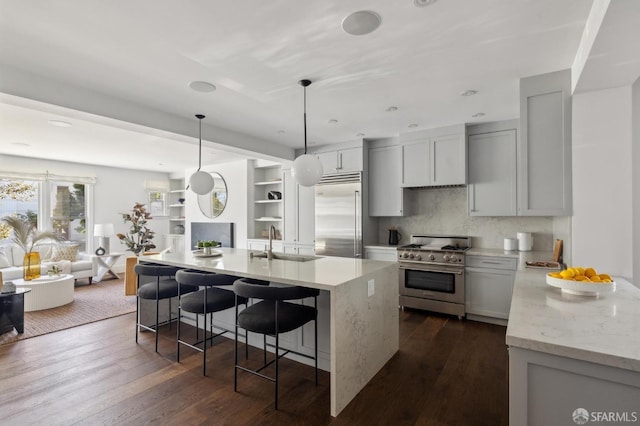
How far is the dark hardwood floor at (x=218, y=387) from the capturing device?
2029mm

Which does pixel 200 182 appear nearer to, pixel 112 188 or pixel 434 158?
pixel 434 158

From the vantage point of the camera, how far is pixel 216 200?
6922mm

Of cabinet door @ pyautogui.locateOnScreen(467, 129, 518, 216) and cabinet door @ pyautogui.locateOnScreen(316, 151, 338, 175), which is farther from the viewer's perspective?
cabinet door @ pyautogui.locateOnScreen(316, 151, 338, 175)

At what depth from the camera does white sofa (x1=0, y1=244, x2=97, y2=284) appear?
525 cm

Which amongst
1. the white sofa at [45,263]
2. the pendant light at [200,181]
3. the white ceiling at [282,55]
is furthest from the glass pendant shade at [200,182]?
the white sofa at [45,263]

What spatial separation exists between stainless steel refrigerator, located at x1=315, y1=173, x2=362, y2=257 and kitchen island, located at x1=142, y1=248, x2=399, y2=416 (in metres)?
1.54

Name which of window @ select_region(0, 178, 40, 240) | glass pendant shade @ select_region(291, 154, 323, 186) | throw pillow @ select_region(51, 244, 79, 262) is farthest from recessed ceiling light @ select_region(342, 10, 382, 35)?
window @ select_region(0, 178, 40, 240)

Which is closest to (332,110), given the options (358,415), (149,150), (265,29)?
(265,29)

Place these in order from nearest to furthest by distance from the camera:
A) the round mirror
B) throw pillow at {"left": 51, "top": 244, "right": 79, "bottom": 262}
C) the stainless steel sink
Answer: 1. the stainless steel sink
2. throw pillow at {"left": 51, "top": 244, "right": 79, "bottom": 262}
3. the round mirror

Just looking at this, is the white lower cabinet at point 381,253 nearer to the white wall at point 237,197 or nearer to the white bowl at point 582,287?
the white bowl at point 582,287

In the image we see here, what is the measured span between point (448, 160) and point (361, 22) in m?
2.66

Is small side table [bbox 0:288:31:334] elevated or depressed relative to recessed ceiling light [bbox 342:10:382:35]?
depressed

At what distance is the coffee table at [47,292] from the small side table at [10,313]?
0.94 m

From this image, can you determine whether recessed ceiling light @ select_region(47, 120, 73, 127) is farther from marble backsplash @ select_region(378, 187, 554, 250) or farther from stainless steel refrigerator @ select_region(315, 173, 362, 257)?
marble backsplash @ select_region(378, 187, 554, 250)
